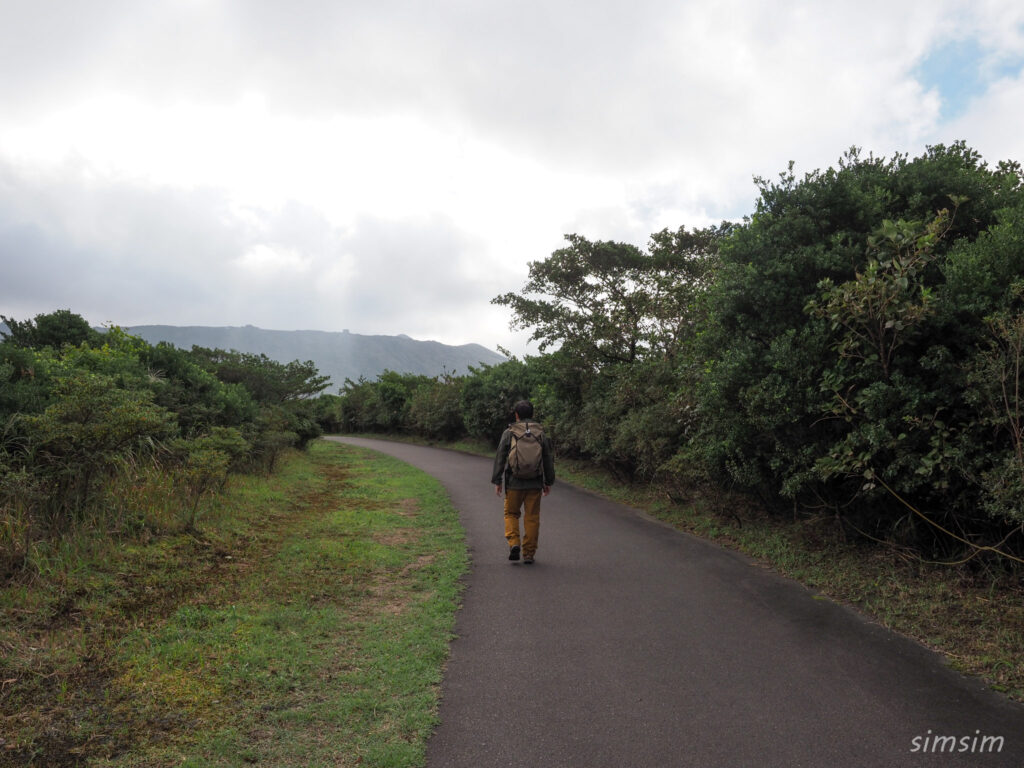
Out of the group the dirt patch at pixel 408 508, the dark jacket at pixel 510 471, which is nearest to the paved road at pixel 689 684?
the dark jacket at pixel 510 471

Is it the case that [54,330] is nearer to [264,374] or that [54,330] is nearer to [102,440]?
[264,374]

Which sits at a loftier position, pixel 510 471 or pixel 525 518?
pixel 510 471

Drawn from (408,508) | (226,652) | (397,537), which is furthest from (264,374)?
(226,652)

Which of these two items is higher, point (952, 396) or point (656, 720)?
point (952, 396)

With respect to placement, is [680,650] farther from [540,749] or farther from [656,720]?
[540,749]

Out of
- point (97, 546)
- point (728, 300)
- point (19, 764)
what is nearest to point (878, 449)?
point (728, 300)

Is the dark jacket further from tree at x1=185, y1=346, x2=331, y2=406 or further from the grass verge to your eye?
tree at x1=185, y1=346, x2=331, y2=406

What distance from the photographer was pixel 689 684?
12.9 feet

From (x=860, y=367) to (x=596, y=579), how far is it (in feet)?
12.0

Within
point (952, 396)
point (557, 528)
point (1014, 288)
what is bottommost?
point (557, 528)

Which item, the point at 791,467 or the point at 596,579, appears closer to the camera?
the point at 596,579

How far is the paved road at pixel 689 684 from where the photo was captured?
124 inches

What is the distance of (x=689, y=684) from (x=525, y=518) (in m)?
3.41

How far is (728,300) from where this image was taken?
25.4ft
